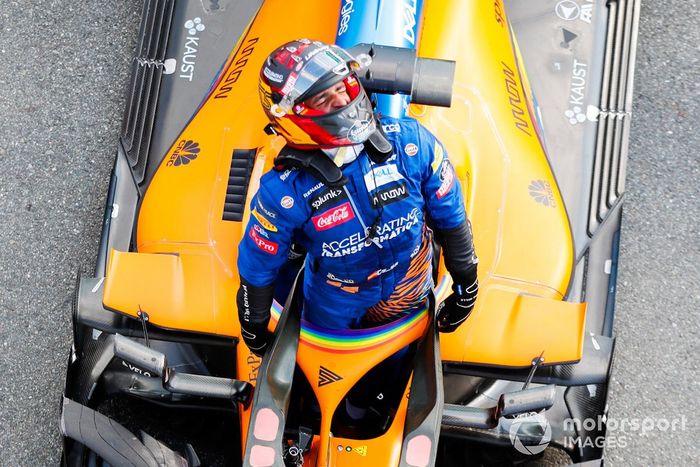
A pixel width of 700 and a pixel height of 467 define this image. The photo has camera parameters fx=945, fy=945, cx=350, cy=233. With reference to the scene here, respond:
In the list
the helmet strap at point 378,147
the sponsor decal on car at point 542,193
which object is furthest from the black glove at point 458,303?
the sponsor decal on car at point 542,193

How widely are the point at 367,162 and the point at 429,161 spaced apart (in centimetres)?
20

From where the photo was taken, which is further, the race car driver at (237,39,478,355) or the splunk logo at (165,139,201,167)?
the splunk logo at (165,139,201,167)

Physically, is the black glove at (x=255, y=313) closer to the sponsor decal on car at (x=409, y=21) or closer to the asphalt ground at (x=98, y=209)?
the sponsor decal on car at (x=409, y=21)

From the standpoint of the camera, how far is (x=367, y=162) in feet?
9.43

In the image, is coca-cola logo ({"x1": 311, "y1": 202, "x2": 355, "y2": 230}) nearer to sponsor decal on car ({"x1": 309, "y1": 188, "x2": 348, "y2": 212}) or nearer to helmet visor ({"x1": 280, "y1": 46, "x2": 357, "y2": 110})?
sponsor decal on car ({"x1": 309, "y1": 188, "x2": 348, "y2": 212})

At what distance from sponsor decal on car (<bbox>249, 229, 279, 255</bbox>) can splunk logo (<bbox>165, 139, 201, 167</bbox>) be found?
1.34 metres

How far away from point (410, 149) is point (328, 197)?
0.97 feet

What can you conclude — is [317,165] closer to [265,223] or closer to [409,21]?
[265,223]

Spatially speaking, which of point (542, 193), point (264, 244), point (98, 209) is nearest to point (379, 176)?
point (264, 244)

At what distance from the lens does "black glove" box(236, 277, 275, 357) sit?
3133mm

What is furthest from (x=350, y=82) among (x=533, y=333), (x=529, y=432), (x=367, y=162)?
(x=529, y=432)

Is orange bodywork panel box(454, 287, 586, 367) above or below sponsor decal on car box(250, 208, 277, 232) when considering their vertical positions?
below

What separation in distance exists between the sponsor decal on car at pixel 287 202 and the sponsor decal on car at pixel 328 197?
0.19 ft

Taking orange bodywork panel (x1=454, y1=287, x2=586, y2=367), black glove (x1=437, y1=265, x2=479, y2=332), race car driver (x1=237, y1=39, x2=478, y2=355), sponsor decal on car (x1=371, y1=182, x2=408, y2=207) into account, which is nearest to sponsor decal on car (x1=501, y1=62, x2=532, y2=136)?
orange bodywork panel (x1=454, y1=287, x2=586, y2=367)
